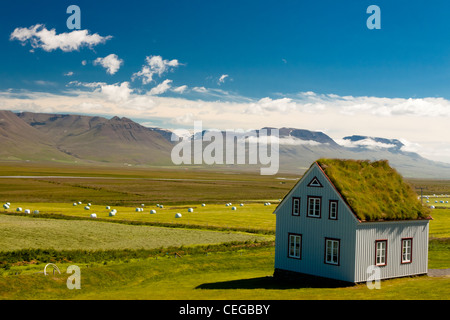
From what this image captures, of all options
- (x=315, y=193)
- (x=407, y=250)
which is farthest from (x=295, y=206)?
(x=407, y=250)

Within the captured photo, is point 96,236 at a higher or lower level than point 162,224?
higher

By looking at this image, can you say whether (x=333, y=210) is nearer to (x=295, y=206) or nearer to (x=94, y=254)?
(x=295, y=206)

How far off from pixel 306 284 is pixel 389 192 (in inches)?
432

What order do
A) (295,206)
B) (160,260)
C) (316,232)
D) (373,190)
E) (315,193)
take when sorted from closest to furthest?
(316,232), (315,193), (373,190), (295,206), (160,260)

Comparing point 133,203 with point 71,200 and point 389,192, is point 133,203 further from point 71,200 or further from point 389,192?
point 389,192

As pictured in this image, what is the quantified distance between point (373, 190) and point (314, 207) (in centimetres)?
555

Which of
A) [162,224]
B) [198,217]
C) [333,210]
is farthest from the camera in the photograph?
[198,217]

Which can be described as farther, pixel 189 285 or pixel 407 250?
pixel 407 250

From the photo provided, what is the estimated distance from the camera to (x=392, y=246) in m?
39.0

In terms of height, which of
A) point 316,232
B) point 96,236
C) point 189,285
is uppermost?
point 316,232

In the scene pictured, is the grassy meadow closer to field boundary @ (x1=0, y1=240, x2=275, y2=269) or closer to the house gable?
field boundary @ (x1=0, y1=240, x2=275, y2=269)

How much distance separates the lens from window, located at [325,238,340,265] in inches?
1480

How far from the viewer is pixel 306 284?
3897 centimetres
